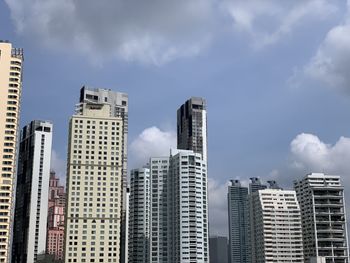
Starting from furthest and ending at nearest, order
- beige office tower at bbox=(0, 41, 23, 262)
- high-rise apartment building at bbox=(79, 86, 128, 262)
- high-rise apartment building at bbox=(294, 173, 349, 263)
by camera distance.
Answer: high-rise apartment building at bbox=(79, 86, 128, 262), high-rise apartment building at bbox=(294, 173, 349, 263), beige office tower at bbox=(0, 41, 23, 262)

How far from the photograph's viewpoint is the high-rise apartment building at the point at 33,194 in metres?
179

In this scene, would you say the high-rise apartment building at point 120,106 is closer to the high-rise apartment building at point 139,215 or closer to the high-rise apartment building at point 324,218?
the high-rise apartment building at point 139,215

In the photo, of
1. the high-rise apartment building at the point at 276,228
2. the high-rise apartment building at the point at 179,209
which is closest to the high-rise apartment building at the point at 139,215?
the high-rise apartment building at the point at 179,209

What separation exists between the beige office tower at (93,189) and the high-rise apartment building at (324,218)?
56.6 meters

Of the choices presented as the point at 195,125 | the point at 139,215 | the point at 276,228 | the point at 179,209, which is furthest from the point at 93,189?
the point at 195,125

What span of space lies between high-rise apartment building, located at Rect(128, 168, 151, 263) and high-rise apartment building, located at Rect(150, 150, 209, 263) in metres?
6.98

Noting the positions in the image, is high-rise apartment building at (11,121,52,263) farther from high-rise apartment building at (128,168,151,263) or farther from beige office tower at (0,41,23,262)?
beige office tower at (0,41,23,262)

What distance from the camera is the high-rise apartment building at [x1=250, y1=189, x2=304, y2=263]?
14925 cm

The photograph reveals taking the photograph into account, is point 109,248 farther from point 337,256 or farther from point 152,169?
point 337,256

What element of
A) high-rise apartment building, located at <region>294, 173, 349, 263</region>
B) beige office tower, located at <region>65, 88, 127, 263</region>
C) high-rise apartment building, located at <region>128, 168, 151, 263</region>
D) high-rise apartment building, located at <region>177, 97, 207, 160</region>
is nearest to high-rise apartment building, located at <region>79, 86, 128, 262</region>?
high-rise apartment building, located at <region>128, 168, 151, 263</region>

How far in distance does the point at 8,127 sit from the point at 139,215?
66.6 metres

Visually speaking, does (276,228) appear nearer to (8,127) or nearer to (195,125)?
(195,125)

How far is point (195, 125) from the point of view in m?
193

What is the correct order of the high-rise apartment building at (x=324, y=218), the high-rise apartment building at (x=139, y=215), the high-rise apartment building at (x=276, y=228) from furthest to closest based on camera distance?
the high-rise apartment building at (x=139, y=215)
the high-rise apartment building at (x=276, y=228)
the high-rise apartment building at (x=324, y=218)
